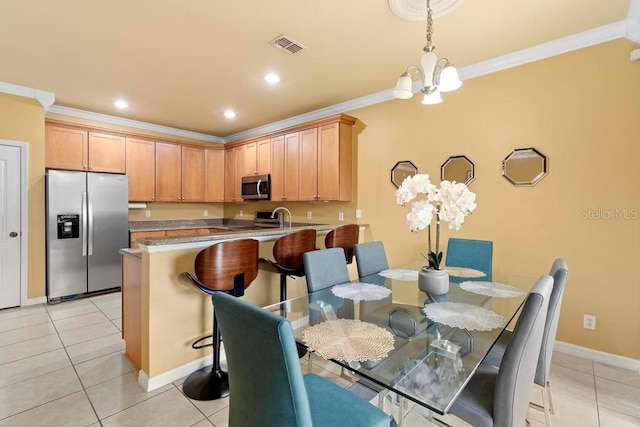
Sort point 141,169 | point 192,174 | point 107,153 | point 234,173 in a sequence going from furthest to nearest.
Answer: point 234,173 → point 192,174 → point 141,169 → point 107,153

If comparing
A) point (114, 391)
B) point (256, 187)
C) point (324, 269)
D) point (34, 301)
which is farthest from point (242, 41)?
point (34, 301)

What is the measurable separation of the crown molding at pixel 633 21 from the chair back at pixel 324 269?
2636 mm

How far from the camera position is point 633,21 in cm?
223

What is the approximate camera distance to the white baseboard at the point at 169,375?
2.10 metres

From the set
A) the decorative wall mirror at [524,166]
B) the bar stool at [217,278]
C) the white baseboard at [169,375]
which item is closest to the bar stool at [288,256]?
the bar stool at [217,278]

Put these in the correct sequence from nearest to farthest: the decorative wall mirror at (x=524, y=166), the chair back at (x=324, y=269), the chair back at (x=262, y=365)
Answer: the chair back at (x=262, y=365) < the chair back at (x=324, y=269) < the decorative wall mirror at (x=524, y=166)

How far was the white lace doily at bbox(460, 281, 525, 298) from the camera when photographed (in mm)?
1903

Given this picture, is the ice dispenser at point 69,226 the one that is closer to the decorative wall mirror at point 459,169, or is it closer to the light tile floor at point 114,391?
the light tile floor at point 114,391

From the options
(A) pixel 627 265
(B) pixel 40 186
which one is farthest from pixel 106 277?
(A) pixel 627 265

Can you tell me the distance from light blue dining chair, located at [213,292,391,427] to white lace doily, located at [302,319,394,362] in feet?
0.71

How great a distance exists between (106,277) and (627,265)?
18.6 ft

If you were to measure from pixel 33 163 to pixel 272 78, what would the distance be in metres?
3.16

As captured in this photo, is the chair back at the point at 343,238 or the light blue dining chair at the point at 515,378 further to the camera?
the chair back at the point at 343,238

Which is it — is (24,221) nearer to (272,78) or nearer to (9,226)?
(9,226)
